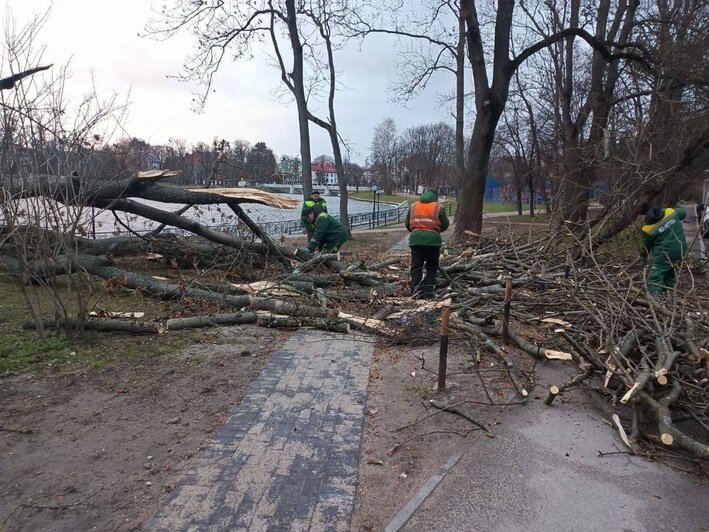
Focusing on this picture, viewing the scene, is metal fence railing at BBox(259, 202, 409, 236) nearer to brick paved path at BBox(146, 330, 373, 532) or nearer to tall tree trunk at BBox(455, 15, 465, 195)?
tall tree trunk at BBox(455, 15, 465, 195)

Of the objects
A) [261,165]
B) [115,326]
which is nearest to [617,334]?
[115,326]

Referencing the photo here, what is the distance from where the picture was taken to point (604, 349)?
4.55 m

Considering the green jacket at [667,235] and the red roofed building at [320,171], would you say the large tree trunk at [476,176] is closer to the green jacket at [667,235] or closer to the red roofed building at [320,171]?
the green jacket at [667,235]

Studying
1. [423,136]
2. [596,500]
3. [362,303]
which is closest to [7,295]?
[362,303]

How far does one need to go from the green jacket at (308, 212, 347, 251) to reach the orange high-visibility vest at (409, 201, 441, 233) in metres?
2.62

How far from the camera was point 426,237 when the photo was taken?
7.39 metres

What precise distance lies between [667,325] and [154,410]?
16.4 ft

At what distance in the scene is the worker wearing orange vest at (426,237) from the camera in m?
7.39

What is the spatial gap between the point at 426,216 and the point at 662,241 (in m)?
3.49

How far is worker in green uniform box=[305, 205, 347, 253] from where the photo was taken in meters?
9.76

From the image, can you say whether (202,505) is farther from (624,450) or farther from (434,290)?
(434,290)

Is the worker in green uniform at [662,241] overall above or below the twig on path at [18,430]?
above

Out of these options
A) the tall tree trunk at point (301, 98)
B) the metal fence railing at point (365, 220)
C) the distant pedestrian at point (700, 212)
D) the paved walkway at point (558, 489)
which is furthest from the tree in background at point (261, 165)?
the paved walkway at point (558, 489)

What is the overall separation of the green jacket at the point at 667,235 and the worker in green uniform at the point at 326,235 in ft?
17.7
